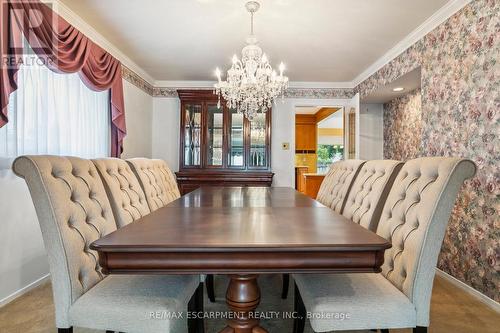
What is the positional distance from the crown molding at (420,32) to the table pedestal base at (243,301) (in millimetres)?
2718

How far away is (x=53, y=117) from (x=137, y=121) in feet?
5.91

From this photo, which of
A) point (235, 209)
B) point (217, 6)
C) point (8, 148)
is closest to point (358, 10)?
point (217, 6)

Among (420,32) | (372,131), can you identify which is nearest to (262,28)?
(420,32)

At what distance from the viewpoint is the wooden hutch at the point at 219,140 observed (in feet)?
14.6

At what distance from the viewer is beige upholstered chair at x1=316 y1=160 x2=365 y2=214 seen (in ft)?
6.67

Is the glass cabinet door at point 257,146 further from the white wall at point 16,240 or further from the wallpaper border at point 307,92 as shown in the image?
the white wall at point 16,240

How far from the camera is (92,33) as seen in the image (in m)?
2.91

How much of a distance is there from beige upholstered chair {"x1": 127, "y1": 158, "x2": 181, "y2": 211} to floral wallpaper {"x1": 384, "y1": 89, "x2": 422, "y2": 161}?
322 centimetres

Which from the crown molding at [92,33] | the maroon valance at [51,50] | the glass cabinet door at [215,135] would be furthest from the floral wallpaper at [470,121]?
the crown molding at [92,33]

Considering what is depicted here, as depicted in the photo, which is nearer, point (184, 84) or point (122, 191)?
point (122, 191)

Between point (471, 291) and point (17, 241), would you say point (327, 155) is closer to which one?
point (471, 291)

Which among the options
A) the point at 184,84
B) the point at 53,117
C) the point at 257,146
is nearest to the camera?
the point at 53,117

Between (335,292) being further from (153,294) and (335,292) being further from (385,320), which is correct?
(153,294)

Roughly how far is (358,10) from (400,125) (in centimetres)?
256
